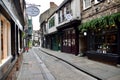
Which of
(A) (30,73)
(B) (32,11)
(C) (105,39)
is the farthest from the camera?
(B) (32,11)

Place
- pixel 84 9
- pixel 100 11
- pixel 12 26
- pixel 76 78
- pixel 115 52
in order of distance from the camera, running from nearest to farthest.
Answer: pixel 12 26
pixel 76 78
pixel 115 52
pixel 100 11
pixel 84 9

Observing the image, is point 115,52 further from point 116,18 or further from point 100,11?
point 100,11

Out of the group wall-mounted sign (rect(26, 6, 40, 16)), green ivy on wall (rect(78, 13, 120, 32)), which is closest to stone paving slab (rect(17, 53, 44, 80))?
wall-mounted sign (rect(26, 6, 40, 16))

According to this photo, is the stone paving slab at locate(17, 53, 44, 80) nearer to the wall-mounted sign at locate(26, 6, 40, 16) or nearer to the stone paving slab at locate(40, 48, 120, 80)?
the stone paving slab at locate(40, 48, 120, 80)

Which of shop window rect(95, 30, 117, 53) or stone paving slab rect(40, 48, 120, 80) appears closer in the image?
stone paving slab rect(40, 48, 120, 80)

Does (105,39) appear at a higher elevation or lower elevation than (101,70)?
higher

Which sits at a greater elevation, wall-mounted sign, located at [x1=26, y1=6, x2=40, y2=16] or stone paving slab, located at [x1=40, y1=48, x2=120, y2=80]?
wall-mounted sign, located at [x1=26, y1=6, x2=40, y2=16]

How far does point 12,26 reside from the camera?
967cm

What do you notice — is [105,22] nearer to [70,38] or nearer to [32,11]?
[32,11]

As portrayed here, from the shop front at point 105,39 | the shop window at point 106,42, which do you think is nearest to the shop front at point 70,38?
the shop front at point 105,39

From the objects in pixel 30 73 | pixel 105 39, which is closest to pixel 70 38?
pixel 105 39

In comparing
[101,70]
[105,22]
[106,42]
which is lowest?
[101,70]

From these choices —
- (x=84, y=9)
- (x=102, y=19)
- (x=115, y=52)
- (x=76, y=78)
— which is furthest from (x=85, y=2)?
(x=76, y=78)

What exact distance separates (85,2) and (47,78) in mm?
11596
